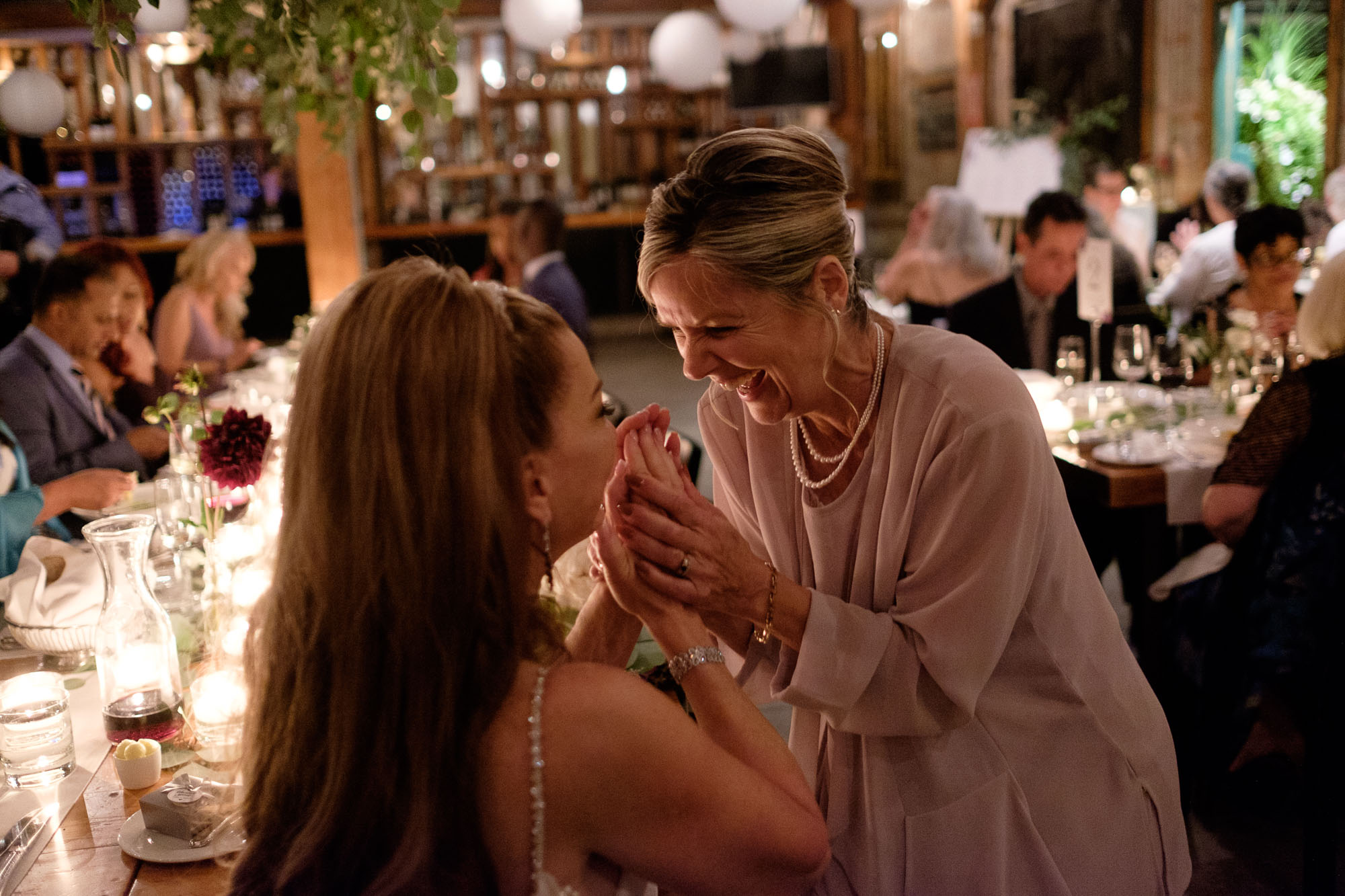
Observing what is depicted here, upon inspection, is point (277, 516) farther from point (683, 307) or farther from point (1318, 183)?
point (1318, 183)

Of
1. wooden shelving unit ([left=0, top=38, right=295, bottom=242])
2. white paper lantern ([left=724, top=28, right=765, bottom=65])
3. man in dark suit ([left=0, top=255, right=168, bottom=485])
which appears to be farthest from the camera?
wooden shelving unit ([left=0, top=38, right=295, bottom=242])

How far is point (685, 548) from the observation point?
1.33 metres

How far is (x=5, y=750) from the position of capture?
144cm

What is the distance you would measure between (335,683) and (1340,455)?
7.50 feet

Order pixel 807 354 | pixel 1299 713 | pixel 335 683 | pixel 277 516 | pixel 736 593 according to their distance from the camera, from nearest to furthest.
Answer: pixel 335 683 < pixel 736 593 < pixel 807 354 < pixel 277 516 < pixel 1299 713

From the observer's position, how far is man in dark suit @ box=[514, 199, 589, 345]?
17.7 ft

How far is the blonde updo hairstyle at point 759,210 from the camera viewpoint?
1.35m

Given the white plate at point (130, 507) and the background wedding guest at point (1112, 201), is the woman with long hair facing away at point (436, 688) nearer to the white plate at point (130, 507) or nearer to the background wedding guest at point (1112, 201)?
the white plate at point (130, 507)

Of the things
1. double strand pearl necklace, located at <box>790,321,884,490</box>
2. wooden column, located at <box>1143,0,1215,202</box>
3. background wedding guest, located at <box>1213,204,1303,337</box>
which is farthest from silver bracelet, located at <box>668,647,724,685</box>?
wooden column, located at <box>1143,0,1215,202</box>

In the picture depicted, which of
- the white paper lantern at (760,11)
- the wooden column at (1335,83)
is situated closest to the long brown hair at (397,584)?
the wooden column at (1335,83)

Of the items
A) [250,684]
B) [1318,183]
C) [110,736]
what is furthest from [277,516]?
[1318,183]

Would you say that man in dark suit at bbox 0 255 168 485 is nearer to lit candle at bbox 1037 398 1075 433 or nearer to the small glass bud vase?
the small glass bud vase

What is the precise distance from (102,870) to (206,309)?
4.72 metres

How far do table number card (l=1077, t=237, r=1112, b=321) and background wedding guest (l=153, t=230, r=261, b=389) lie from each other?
12.4ft
